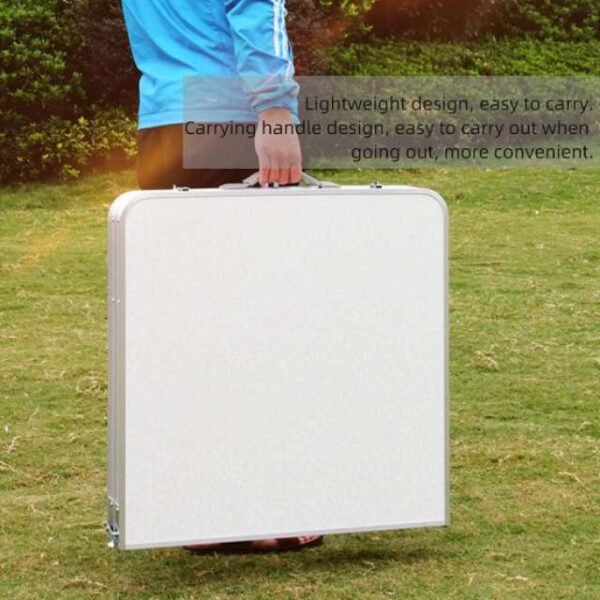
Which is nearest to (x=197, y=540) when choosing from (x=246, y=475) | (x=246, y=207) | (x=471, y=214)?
(x=246, y=475)

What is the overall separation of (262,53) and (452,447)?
175cm

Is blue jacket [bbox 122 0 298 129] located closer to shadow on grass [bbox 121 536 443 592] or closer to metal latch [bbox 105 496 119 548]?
metal latch [bbox 105 496 119 548]

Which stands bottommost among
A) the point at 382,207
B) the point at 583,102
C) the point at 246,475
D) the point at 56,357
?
the point at 583,102

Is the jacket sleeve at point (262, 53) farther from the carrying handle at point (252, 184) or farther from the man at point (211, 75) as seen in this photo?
the carrying handle at point (252, 184)

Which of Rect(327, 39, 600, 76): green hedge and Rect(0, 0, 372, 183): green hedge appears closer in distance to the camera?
Rect(0, 0, 372, 183): green hedge

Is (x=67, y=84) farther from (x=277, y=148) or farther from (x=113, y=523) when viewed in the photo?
(x=113, y=523)

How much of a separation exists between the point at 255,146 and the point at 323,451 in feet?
2.39

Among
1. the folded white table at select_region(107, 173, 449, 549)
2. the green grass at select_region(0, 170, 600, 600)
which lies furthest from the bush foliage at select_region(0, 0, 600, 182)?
the folded white table at select_region(107, 173, 449, 549)

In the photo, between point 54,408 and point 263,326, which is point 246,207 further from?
point 54,408

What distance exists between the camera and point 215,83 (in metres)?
3.44

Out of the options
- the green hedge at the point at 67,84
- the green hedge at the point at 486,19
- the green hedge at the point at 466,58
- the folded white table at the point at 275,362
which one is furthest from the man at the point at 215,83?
the green hedge at the point at 486,19

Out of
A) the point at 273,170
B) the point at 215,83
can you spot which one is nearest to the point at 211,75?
the point at 215,83

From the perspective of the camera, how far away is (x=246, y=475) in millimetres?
3287

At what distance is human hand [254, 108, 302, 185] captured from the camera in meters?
3.31
